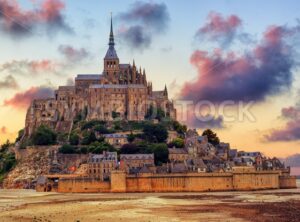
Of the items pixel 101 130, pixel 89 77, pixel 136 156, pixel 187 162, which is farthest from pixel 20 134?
pixel 187 162

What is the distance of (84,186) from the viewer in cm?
7131

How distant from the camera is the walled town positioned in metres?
71.8

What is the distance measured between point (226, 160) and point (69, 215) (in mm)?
48975

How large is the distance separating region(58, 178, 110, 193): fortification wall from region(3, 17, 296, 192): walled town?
0.44 feet

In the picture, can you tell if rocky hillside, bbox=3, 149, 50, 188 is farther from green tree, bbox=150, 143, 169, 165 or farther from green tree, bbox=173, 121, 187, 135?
green tree, bbox=173, 121, 187, 135

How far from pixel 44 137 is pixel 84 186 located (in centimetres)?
2532

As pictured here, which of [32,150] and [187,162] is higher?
[32,150]

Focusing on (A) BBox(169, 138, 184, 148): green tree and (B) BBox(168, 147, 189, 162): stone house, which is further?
(A) BBox(169, 138, 184, 148): green tree

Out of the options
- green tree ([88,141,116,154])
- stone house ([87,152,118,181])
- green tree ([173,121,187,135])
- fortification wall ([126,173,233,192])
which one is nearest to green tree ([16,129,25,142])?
green tree ([88,141,116,154])

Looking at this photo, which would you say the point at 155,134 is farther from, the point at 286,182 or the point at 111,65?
the point at 286,182

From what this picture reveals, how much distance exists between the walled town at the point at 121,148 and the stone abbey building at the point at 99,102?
0.64 ft

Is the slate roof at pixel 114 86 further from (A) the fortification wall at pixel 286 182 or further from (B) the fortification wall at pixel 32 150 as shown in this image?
(A) the fortification wall at pixel 286 182

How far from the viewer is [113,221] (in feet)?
123

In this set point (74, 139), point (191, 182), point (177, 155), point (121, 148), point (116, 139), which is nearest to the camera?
point (191, 182)
